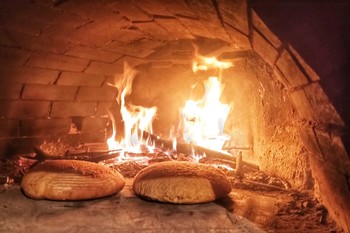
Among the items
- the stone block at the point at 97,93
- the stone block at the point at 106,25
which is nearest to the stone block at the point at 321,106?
the stone block at the point at 106,25

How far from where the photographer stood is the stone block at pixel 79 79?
457 cm

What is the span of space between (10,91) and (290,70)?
359 centimetres

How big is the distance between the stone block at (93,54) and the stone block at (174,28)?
1.04m

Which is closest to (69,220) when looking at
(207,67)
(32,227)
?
(32,227)

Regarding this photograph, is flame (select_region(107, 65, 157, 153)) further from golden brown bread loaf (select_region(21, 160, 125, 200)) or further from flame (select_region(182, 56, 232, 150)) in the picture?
golden brown bread loaf (select_region(21, 160, 125, 200))

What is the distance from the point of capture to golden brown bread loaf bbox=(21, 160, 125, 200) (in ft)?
9.39

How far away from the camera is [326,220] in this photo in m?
2.58

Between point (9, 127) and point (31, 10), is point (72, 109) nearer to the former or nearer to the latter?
point (9, 127)

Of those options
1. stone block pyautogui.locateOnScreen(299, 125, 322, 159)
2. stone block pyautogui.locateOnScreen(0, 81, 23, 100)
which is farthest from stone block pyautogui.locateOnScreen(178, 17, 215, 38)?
stone block pyautogui.locateOnScreen(0, 81, 23, 100)

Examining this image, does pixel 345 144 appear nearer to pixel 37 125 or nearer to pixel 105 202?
pixel 105 202

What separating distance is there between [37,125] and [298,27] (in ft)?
13.5

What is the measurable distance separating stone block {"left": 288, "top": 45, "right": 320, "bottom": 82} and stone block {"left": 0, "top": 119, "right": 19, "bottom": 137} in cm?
395

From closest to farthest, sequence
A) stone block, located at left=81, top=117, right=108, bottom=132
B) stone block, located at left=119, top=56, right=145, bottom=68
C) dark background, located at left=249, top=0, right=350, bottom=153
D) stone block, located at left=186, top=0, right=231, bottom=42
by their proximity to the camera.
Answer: dark background, located at left=249, top=0, right=350, bottom=153 < stone block, located at left=186, top=0, right=231, bottom=42 < stone block, located at left=119, top=56, right=145, bottom=68 < stone block, located at left=81, top=117, right=108, bottom=132

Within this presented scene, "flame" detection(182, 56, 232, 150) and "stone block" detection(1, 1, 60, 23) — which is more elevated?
"stone block" detection(1, 1, 60, 23)
